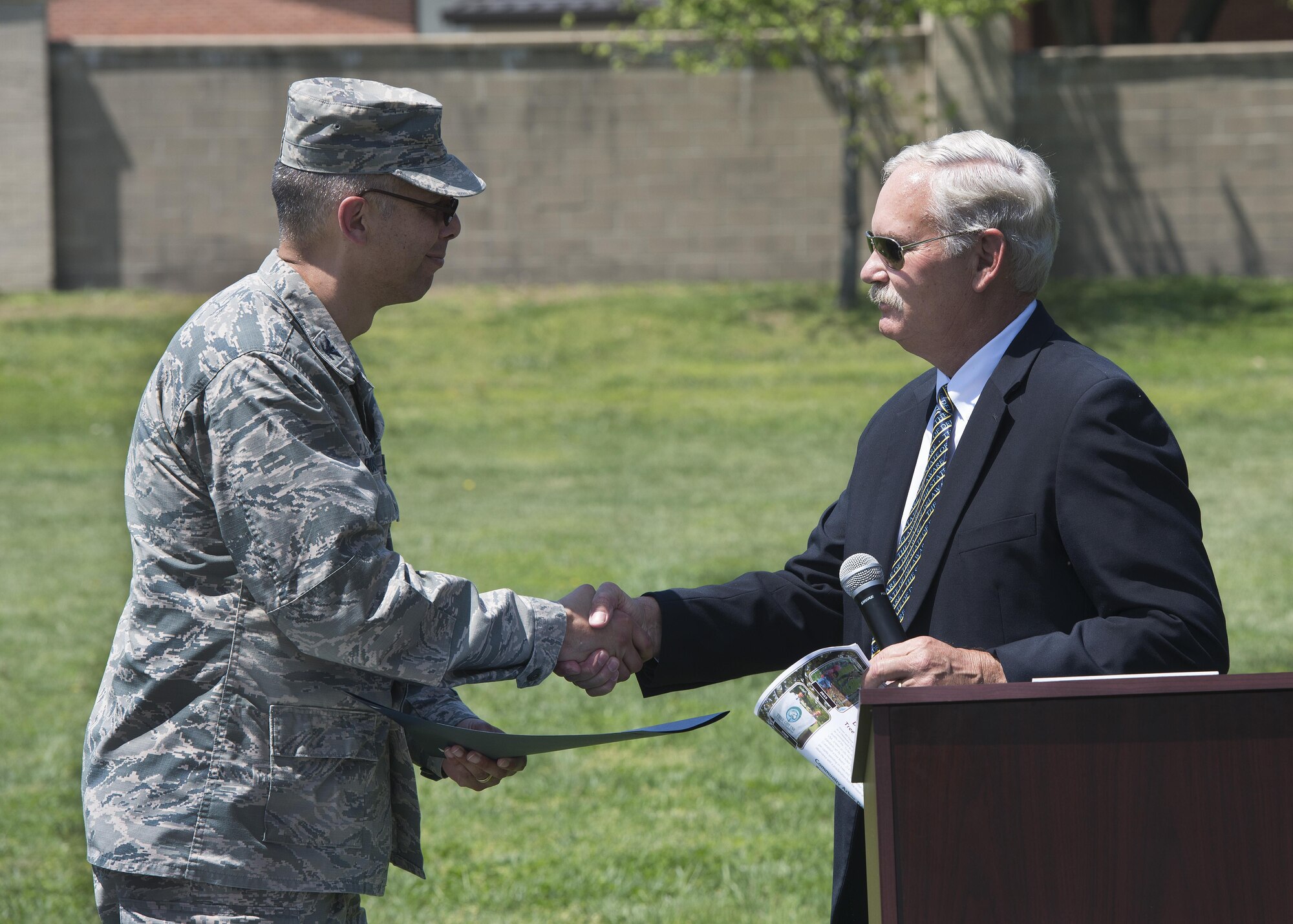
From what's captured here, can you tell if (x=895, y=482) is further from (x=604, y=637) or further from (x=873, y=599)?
(x=604, y=637)

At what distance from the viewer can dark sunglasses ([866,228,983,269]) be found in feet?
9.59

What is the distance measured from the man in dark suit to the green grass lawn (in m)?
2.36

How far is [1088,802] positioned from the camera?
202cm

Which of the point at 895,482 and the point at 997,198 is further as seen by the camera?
the point at 895,482

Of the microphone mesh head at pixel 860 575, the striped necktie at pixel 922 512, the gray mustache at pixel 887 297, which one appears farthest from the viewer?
the gray mustache at pixel 887 297

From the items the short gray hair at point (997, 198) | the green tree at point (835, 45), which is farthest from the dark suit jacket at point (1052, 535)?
the green tree at point (835, 45)

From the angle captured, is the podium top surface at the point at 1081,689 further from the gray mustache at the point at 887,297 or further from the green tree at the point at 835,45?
the green tree at the point at 835,45

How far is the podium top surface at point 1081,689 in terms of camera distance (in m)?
2.00

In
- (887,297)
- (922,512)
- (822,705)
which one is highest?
(887,297)

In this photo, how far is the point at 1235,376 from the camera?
17250mm

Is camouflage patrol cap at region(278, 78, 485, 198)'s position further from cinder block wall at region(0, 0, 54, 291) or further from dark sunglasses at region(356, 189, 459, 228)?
cinder block wall at region(0, 0, 54, 291)

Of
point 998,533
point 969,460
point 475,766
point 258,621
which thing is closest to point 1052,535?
point 998,533

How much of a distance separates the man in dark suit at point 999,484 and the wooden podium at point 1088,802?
459 mm

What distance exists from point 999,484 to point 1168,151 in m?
20.9
